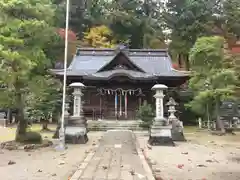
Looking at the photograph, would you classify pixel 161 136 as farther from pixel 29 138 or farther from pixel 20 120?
pixel 20 120


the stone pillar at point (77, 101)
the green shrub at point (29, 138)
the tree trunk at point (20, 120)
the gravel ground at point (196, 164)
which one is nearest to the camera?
the gravel ground at point (196, 164)

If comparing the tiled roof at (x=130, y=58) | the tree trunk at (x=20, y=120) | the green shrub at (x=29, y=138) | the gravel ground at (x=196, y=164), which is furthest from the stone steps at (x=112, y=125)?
the gravel ground at (x=196, y=164)

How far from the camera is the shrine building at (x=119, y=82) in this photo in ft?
96.0

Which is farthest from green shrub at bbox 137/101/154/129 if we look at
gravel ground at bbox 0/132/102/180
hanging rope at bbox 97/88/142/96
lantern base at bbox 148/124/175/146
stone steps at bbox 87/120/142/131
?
gravel ground at bbox 0/132/102/180

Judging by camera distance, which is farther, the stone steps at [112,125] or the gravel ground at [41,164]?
the stone steps at [112,125]

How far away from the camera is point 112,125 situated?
26203 mm

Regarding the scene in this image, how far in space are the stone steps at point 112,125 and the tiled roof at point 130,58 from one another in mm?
4226

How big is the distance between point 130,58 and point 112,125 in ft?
30.1

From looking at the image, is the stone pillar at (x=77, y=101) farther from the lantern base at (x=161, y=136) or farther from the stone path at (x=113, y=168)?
the stone path at (x=113, y=168)

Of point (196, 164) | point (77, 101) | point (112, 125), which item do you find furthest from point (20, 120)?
point (112, 125)

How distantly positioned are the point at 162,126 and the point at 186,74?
14354mm

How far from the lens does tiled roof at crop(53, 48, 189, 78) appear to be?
97.5 feet

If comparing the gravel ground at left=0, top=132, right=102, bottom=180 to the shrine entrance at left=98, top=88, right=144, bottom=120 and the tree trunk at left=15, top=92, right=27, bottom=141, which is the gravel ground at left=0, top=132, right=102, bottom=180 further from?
the shrine entrance at left=98, top=88, right=144, bottom=120

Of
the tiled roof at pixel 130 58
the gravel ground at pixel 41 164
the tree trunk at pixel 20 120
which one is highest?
the tiled roof at pixel 130 58
